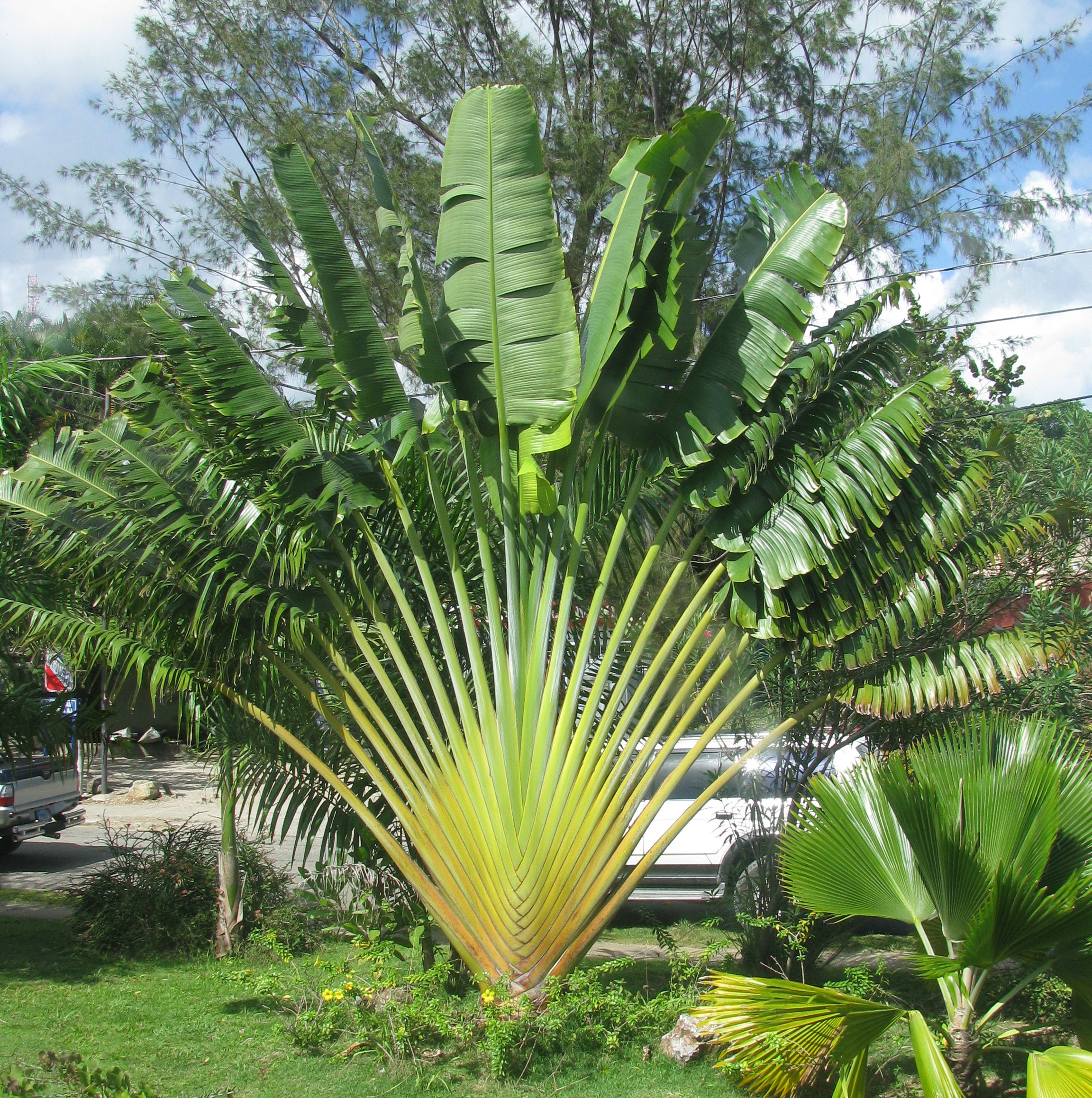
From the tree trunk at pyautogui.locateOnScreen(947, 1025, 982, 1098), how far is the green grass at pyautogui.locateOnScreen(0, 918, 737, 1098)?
1.25 metres

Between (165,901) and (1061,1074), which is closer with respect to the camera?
(1061,1074)

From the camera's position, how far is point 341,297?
6.45 meters

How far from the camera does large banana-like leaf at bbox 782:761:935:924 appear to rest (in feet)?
16.0

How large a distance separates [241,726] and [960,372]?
7279 mm

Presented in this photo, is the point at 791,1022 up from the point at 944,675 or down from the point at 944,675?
down

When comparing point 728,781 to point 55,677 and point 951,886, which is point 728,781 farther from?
point 55,677

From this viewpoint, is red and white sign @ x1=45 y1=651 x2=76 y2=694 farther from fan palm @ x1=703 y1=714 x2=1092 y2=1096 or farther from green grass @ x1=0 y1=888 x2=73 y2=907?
fan palm @ x1=703 y1=714 x2=1092 y2=1096

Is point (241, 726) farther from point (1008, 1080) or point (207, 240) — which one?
point (207, 240)

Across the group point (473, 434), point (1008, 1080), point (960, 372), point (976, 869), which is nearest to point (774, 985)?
point (976, 869)

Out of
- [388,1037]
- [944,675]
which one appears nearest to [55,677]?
[388,1037]

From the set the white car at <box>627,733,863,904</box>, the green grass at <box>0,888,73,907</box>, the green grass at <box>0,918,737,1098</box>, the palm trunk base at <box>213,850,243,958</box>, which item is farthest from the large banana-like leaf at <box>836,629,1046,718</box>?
the green grass at <box>0,888,73,907</box>

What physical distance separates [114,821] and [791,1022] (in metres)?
15.4

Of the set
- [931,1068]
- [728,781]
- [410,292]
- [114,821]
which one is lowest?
[114,821]

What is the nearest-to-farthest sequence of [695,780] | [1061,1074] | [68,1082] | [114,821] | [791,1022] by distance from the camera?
[1061,1074] < [791,1022] < [68,1082] < [695,780] < [114,821]
